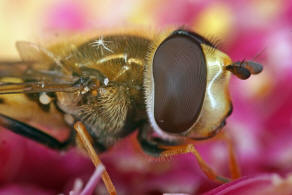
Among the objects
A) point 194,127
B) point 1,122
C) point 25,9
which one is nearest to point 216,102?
point 194,127

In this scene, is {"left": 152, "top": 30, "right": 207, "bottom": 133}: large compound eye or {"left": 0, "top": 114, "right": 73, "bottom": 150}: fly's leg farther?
{"left": 0, "top": 114, "right": 73, "bottom": 150}: fly's leg

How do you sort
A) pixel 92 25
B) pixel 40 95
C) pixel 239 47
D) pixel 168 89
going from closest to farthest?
pixel 168 89, pixel 40 95, pixel 239 47, pixel 92 25

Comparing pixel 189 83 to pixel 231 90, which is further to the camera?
pixel 231 90

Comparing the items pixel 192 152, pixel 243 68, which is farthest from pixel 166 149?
pixel 243 68

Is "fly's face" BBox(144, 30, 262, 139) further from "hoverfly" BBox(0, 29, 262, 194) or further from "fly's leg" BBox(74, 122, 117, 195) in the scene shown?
"fly's leg" BBox(74, 122, 117, 195)

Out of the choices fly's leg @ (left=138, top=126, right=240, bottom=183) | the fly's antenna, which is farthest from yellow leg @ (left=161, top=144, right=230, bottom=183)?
the fly's antenna

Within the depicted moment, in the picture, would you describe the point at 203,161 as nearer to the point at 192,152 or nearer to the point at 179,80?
the point at 192,152

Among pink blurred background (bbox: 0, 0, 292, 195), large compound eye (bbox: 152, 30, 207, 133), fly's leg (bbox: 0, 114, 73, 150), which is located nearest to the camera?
large compound eye (bbox: 152, 30, 207, 133)

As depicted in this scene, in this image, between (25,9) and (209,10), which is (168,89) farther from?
(25,9)
